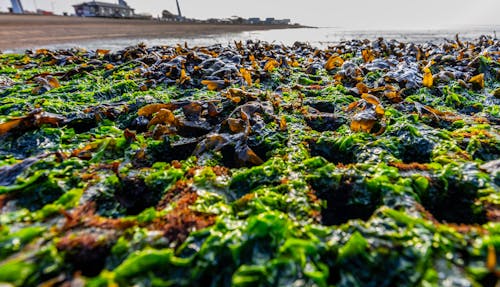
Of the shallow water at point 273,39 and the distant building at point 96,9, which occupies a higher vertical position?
the distant building at point 96,9

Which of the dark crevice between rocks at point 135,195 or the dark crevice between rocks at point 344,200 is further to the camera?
the dark crevice between rocks at point 135,195

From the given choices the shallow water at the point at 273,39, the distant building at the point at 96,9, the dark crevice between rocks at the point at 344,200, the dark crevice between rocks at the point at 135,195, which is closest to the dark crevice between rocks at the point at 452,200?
the dark crevice between rocks at the point at 344,200

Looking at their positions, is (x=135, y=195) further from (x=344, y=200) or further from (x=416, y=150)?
(x=416, y=150)

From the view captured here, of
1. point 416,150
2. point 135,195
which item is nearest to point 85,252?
point 135,195

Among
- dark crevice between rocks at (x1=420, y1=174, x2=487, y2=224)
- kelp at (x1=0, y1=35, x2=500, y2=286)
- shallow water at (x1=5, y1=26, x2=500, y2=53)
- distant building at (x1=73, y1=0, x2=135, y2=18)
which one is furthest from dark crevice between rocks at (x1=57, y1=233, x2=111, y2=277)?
distant building at (x1=73, y1=0, x2=135, y2=18)

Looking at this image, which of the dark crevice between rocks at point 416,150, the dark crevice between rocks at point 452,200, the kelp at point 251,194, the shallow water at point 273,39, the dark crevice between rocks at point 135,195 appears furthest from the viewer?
the shallow water at point 273,39

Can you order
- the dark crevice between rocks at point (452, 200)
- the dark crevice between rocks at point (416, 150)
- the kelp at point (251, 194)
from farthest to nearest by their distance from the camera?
the dark crevice between rocks at point (416, 150) < the dark crevice between rocks at point (452, 200) < the kelp at point (251, 194)

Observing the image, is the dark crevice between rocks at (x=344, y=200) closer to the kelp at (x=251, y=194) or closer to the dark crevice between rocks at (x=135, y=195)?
the kelp at (x=251, y=194)

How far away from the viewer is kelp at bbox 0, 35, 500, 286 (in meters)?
1.11

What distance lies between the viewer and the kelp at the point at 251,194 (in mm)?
1110

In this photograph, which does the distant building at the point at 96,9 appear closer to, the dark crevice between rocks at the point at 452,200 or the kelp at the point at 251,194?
the kelp at the point at 251,194

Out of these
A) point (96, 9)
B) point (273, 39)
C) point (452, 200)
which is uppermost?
point (96, 9)

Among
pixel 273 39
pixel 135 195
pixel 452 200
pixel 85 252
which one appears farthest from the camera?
pixel 273 39

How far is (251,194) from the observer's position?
62.8 inches
